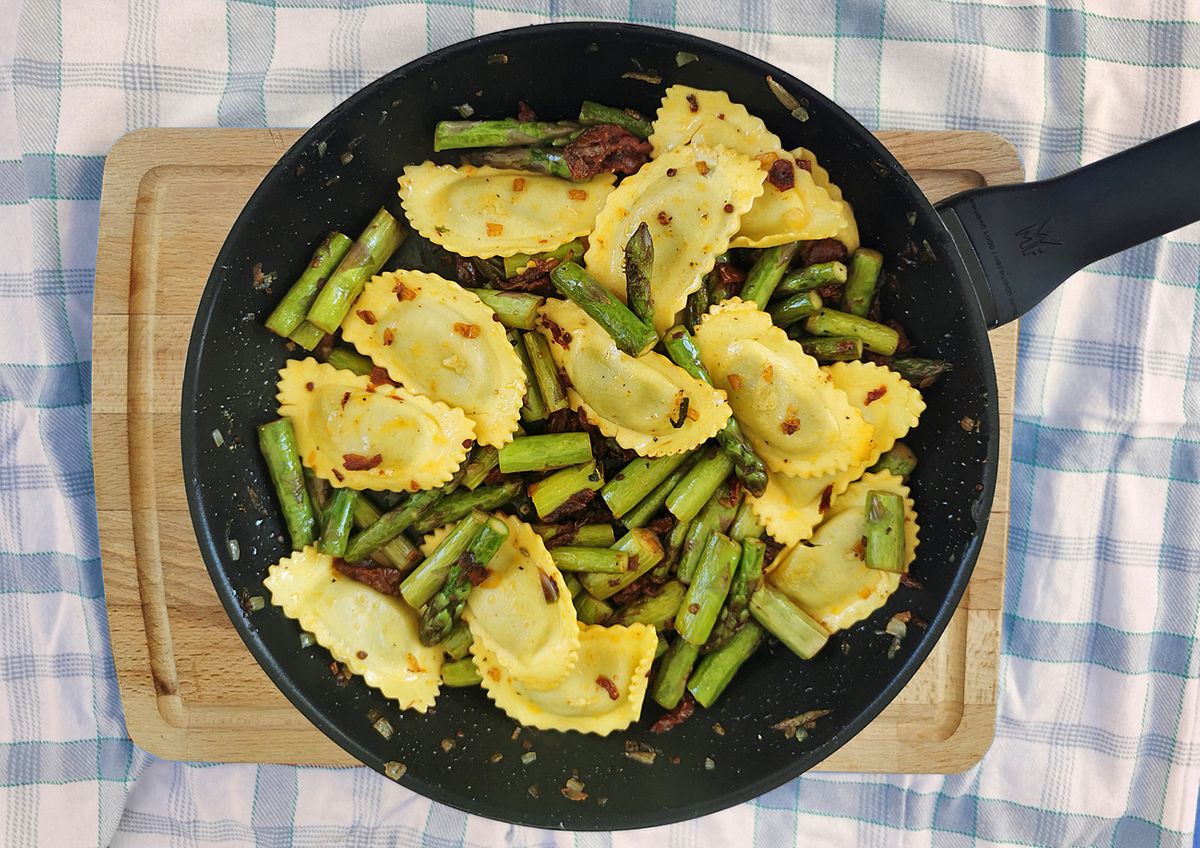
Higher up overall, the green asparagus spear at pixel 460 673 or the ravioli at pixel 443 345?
the ravioli at pixel 443 345

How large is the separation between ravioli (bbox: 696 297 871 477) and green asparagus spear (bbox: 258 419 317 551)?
1.22 metres

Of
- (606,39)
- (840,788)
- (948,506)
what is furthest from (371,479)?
(840,788)

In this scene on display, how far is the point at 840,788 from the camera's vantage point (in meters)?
3.38

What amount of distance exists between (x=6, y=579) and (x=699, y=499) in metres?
2.41

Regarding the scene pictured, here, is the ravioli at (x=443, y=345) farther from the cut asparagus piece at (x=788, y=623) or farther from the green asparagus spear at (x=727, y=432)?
the cut asparagus piece at (x=788, y=623)

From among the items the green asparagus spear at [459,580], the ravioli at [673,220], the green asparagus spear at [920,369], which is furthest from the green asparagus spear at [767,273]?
the green asparagus spear at [459,580]

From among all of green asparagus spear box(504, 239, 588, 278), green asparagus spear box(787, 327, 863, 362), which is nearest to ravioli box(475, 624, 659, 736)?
green asparagus spear box(787, 327, 863, 362)

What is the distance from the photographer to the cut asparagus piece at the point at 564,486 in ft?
9.00

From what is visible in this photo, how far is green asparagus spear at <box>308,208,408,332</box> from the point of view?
8.90 ft

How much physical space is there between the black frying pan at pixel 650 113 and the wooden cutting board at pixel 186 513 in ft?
1.27

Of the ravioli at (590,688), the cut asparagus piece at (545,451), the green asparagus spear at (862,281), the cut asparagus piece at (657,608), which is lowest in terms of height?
the ravioli at (590,688)

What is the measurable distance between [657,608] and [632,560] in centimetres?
18

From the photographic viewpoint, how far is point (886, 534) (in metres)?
2.71

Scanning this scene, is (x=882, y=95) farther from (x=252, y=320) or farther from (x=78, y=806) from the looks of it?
(x=78, y=806)
